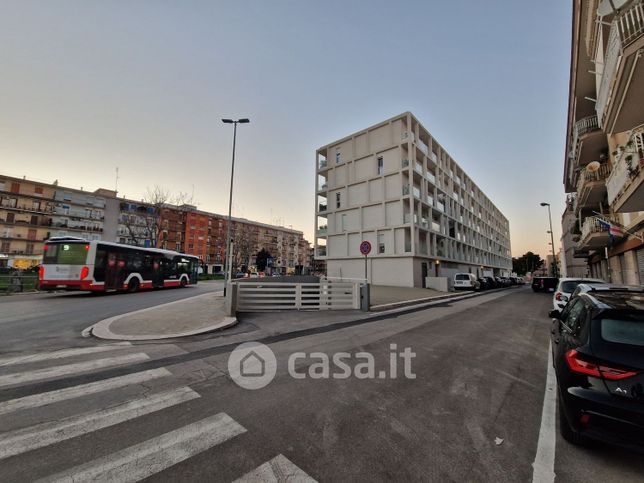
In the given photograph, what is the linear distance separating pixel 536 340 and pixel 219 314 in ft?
30.2

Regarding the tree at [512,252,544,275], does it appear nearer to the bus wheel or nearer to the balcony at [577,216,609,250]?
the balcony at [577,216,609,250]

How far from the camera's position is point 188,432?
9.09 ft

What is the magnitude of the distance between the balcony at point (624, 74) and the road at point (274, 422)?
23.7ft

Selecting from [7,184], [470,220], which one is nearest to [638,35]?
[470,220]

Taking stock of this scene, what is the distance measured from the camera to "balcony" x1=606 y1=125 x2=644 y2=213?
783 centimetres

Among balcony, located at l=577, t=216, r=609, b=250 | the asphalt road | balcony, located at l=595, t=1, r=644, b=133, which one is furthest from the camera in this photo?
balcony, located at l=577, t=216, r=609, b=250

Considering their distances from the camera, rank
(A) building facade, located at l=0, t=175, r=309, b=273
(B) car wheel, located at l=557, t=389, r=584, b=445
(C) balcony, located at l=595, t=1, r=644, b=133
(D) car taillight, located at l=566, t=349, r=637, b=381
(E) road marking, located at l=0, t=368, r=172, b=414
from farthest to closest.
→ (A) building facade, located at l=0, t=175, r=309, b=273
(C) balcony, located at l=595, t=1, r=644, b=133
(E) road marking, located at l=0, t=368, r=172, b=414
(B) car wheel, located at l=557, t=389, r=584, b=445
(D) car taillight, located at l=566, t=349, r=637, b=381

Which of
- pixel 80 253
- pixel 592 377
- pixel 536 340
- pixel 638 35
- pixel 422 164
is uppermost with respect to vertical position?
pixel 422 164

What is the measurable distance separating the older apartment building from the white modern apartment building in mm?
12819

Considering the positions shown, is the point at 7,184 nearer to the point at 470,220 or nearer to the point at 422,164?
the point at 422,164

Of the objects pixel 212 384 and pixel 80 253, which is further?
pixel 80 253

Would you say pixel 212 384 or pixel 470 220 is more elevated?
pixel 470 220

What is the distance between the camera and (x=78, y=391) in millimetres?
3619

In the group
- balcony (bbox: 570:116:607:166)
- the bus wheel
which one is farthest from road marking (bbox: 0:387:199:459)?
balcony (bbox: 570:116:607:166)
